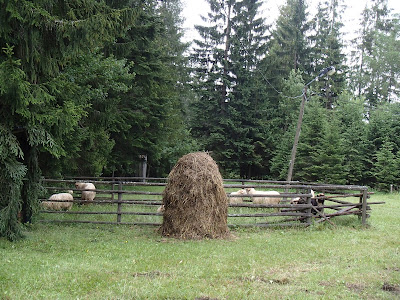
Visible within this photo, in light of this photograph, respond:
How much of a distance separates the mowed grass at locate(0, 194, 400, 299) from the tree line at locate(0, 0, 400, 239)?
1895 millimetres

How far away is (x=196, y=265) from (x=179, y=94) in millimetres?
26790

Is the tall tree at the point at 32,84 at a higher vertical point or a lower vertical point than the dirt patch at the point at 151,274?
higher

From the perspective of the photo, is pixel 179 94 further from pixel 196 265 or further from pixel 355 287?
pixel 355 287

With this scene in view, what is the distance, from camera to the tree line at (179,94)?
26.9ft

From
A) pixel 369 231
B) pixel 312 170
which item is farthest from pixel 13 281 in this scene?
pixel 312 170

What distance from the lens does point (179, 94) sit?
3238 cm

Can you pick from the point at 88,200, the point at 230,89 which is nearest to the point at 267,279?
the point at 88,200

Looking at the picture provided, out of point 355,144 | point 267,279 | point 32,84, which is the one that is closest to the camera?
point 267,279

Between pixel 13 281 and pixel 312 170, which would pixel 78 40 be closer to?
pixel 13 281

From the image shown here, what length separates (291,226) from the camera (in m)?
10.9

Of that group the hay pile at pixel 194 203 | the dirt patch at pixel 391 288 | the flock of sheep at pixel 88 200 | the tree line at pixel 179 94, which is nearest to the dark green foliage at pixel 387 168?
the tree line at pixel 179 94

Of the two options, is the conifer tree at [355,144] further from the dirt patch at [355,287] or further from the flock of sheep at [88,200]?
the dirt patch at [355,287]

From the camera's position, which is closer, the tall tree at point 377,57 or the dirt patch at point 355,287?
the dirt patch at point 355,287

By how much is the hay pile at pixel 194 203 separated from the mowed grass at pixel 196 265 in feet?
1.27
